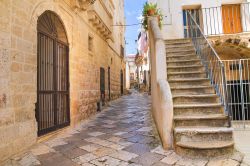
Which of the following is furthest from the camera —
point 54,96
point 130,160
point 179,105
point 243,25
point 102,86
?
point 102,86

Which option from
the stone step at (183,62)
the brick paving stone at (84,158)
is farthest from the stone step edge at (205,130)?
the stone step at (183,62)

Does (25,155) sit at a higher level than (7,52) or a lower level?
lower

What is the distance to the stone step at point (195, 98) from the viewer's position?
15.7 ft

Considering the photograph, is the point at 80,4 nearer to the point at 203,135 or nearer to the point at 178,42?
the point at 178,42

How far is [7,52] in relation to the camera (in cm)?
361

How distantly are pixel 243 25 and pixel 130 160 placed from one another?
8.91 m

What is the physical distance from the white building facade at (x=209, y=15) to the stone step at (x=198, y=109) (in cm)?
596

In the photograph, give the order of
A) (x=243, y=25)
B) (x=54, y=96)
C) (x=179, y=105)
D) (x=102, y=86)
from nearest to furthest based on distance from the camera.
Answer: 1. (x=179, y=105)
2. (x=54, y=96)
3. (x=243, y=25)
4. (x=102, y=86)

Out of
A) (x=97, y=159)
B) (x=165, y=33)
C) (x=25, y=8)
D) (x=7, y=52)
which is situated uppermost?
(x=165, y=33)

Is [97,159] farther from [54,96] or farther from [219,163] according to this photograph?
[54,96]

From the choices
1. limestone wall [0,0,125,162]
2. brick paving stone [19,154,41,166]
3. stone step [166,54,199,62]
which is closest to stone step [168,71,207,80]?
stone step [166,54,199,62]

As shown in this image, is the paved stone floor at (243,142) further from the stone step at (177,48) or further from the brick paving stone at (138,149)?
the stone step at (177,48)

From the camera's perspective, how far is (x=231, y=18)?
31.9 feet

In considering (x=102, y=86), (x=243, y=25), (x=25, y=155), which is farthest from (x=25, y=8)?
(x=243, y=25)
